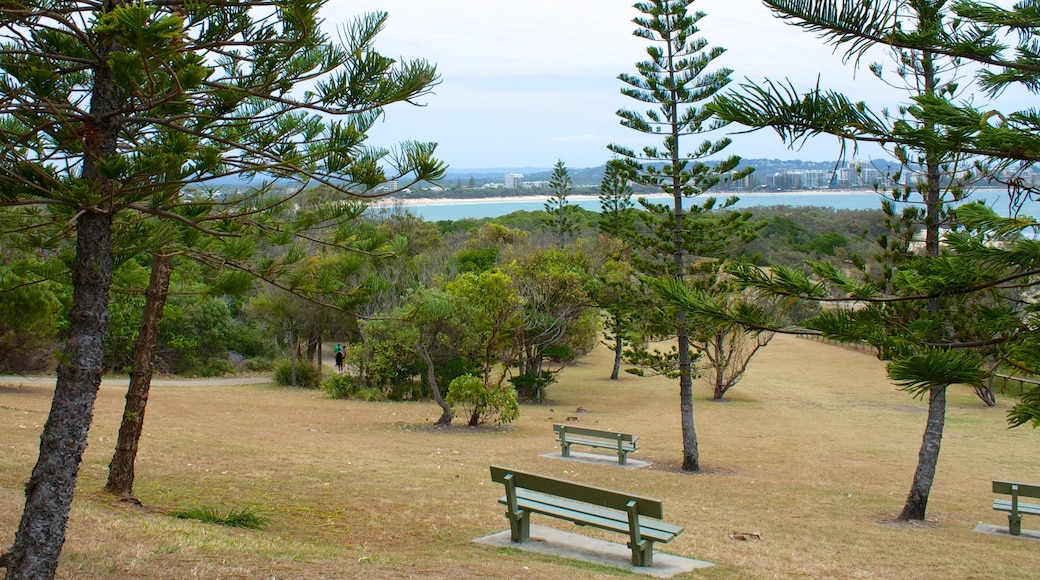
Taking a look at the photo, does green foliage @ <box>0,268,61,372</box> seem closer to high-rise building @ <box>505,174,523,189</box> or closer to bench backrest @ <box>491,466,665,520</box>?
bench backrest @ <box>491,466,665,520</box>

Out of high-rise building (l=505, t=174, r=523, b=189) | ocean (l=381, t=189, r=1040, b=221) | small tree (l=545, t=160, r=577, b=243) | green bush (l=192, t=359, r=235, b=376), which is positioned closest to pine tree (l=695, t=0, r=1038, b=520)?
ocean (l=381, t=189, r=1040, b=221)

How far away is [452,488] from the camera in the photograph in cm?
915

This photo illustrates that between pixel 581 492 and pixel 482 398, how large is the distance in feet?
32.4

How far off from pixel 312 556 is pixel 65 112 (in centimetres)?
297

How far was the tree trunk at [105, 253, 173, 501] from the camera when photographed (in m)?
7.09

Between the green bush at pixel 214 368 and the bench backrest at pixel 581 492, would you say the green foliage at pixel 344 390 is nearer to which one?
the green bush at pixel 214 368

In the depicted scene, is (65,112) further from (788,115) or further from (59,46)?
(788,115)

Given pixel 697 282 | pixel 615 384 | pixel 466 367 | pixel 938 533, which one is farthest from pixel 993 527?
pixel 615 384

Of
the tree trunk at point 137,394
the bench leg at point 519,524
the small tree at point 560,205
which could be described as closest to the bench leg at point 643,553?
the bench leg at point 519,524

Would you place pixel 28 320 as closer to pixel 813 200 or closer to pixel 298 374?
pixel 298 374

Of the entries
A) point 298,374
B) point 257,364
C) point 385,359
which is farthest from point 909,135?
point 257,364

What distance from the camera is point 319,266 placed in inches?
249

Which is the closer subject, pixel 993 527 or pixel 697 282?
pixel 993 527

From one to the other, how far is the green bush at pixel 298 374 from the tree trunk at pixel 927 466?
19.6 metres
